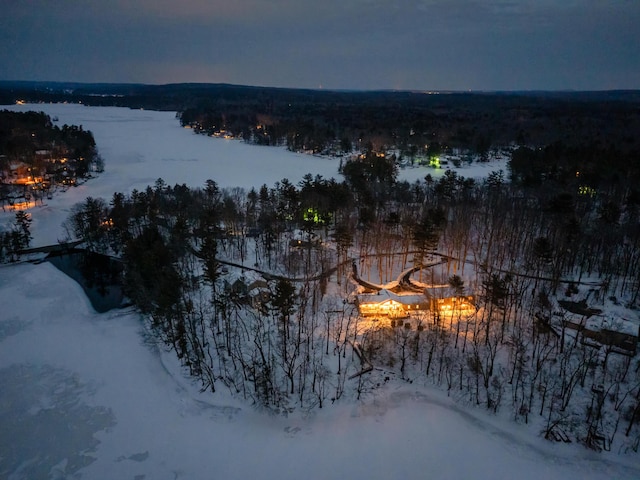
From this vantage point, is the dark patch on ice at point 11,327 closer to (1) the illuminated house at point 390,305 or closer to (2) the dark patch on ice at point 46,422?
(2) the dark patch on ice at point 46,422

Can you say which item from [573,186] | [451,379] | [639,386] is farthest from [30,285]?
[573,186]

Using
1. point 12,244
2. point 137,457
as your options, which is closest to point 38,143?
point 12,244

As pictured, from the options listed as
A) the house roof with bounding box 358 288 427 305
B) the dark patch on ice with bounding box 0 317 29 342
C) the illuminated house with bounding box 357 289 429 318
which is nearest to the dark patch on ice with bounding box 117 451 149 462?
the dark patch on ice with bounding box 0 317 29 342

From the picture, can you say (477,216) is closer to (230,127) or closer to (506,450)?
(506,450)

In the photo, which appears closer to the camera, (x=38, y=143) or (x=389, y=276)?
(x=389, y=276)

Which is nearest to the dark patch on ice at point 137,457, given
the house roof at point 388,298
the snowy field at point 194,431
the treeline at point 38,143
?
the snowy field at point 194,431

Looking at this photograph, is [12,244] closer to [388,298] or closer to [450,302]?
[388,298]
